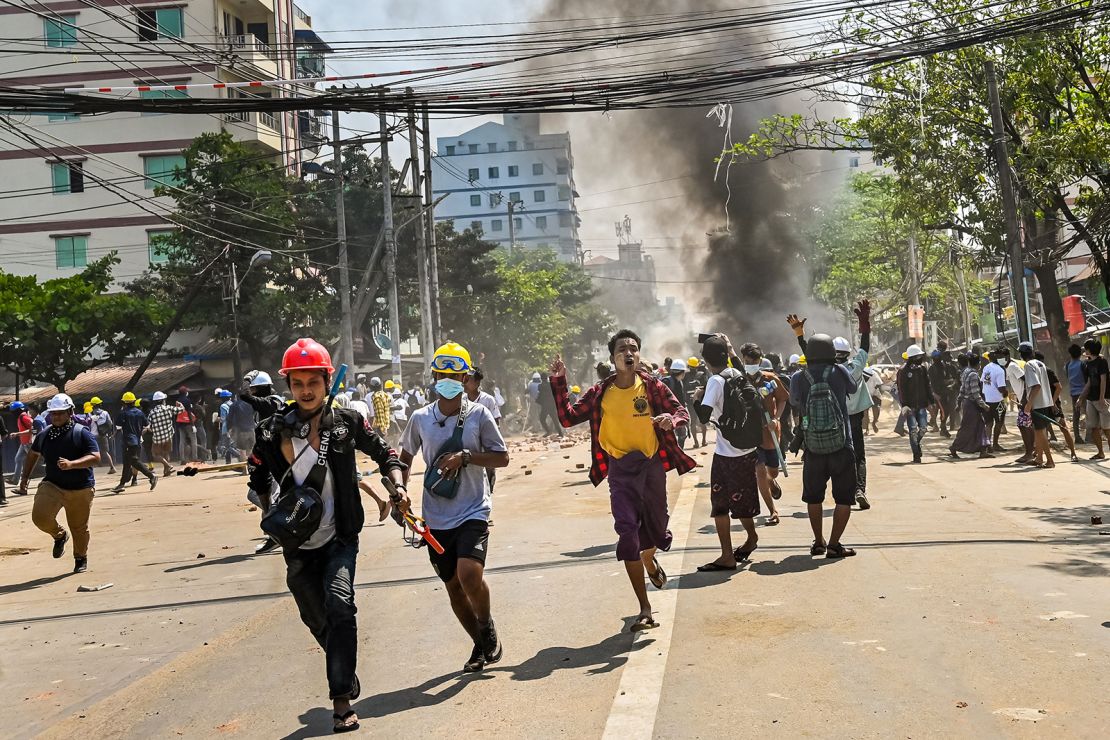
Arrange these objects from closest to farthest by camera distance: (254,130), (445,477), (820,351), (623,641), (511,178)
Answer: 1. (445,477)
2. (623,641)
3. (820,351)
4. (254,130)
5. (511,178)

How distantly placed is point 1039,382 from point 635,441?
411 inches

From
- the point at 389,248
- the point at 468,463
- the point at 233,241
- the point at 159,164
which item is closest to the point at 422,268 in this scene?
the point at 389,248

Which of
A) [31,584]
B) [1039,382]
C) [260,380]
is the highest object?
[260,380]

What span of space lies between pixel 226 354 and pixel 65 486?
3080 centimetres

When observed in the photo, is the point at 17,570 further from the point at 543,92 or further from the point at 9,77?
the point at 9,77

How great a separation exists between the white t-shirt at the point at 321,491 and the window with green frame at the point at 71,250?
46.3 metres

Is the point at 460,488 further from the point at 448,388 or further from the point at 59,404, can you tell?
the point at 59,404

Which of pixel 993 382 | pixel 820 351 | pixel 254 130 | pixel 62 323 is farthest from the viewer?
pixel 254 130

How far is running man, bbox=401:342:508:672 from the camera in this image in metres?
5.61

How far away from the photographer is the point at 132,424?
20.8m

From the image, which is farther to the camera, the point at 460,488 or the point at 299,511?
the point at 460,488

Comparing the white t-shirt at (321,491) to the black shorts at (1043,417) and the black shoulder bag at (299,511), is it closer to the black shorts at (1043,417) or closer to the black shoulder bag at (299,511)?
the black shoulder bag at (299,511)

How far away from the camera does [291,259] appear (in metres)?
38.3

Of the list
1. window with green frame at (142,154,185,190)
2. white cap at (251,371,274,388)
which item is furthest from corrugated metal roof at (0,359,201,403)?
white cap at (251,371,274,388)
